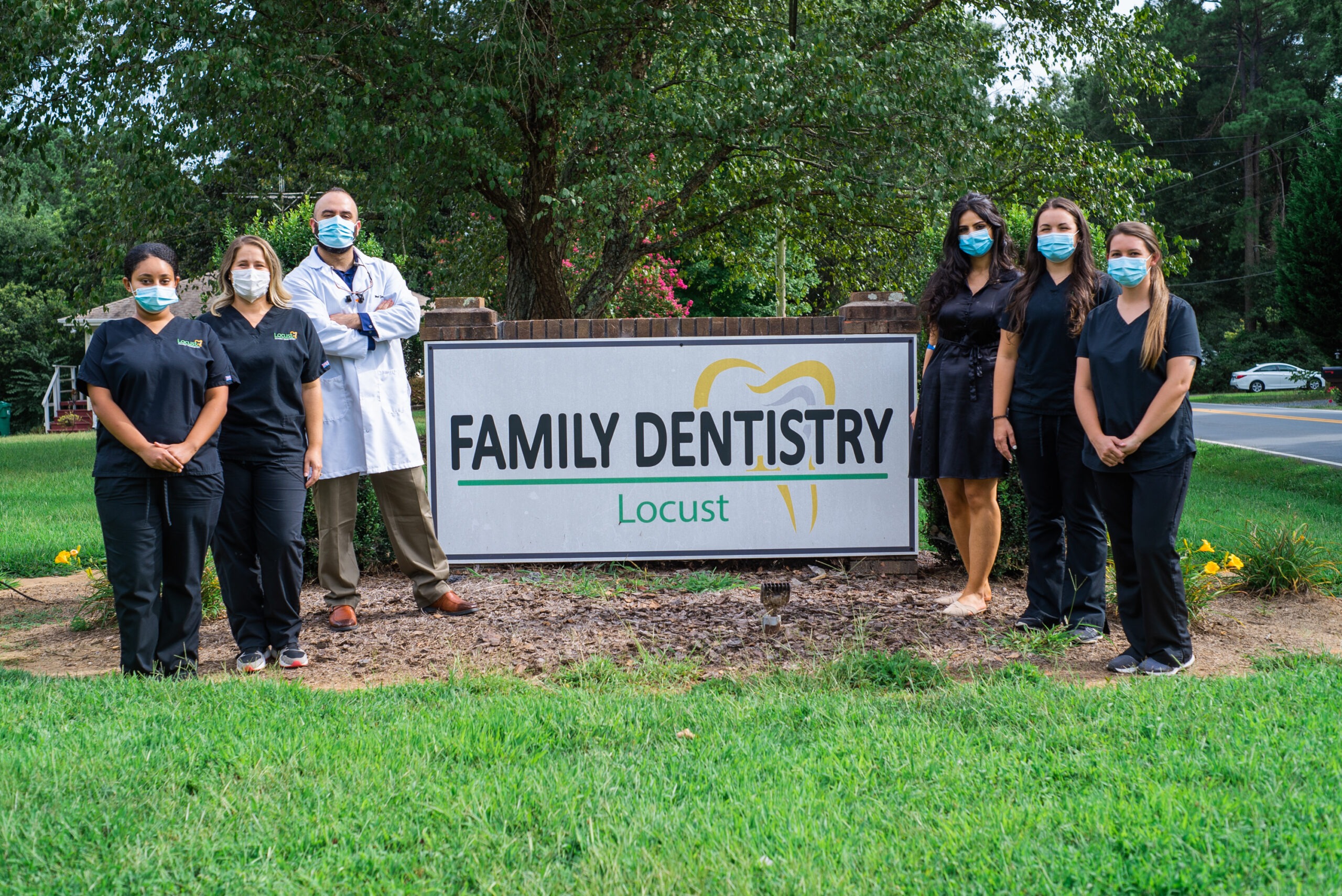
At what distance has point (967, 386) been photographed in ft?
18.1

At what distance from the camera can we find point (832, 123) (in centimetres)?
1116

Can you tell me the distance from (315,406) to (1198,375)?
152 ft

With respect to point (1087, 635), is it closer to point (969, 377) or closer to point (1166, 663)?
point (1166, 663)

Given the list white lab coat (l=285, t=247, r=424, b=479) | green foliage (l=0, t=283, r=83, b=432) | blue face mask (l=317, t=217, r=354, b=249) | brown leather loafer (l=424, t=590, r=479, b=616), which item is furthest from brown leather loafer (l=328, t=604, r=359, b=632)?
green foliage (l=0, t=283, r=83, b=432)

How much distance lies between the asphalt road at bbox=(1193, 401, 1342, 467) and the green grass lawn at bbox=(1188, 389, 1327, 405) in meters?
3.56

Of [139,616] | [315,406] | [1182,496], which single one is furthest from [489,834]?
[1182,496]

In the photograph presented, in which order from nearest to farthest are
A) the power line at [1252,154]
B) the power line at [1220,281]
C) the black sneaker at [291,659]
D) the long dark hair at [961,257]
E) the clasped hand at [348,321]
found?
1. the black sneaker at [291,659]
2. the clasped hand at [348,321]
3. the long dark hair at [961,257]
4. the power line at [1252,154]
5. the power line at [1220,281]

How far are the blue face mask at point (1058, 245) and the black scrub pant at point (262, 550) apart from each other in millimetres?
3512

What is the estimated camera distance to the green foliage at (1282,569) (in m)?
6.11

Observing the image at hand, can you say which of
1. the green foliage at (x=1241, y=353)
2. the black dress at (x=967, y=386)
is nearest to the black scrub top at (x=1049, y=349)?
the black dress at (x=967, y=386)

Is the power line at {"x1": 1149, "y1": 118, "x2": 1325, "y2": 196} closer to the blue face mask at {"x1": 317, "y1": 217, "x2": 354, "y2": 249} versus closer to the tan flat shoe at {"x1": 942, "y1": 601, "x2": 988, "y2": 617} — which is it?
the tan flat shoe at {"x1": 942, "y1": 601, "x2": 988, "y2": 617}

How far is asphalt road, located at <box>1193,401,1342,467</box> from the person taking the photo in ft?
56.2

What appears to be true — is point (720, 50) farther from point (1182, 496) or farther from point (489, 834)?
point (489, 834)

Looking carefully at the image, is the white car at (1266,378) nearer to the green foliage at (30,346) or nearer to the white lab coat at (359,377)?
the green foliage at (30,346)
